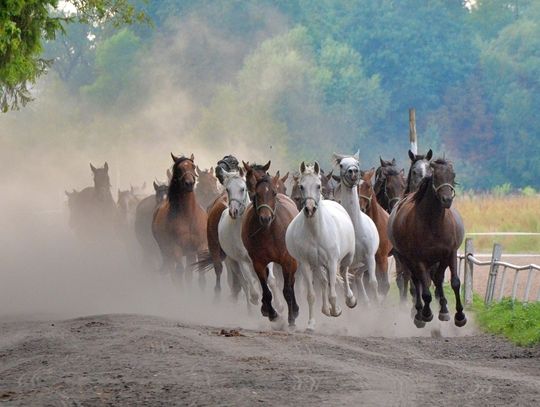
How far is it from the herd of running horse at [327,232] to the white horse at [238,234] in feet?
0.05

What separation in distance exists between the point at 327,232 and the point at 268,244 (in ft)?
3.44

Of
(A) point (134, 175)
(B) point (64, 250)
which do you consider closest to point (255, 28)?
(A) point (134, 175)

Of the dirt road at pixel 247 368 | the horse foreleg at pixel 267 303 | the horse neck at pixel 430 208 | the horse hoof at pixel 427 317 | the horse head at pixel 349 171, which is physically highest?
the horse head at pixel 349 171

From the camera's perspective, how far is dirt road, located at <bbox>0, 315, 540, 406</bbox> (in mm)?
13953

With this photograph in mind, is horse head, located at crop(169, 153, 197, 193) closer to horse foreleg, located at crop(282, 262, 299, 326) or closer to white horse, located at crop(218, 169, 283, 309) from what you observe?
white horse, located at crop(218, 169, 283, 309)

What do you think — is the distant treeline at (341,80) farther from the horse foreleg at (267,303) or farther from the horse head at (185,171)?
the horse foreleg at (267,303)

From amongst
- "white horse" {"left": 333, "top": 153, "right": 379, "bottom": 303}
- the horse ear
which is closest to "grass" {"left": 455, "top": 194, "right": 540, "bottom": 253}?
"white horse" {"left": 333, "top": 153, "right": 379, "bottom": 303}

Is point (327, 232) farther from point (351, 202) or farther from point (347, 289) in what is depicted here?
point (351, 202)

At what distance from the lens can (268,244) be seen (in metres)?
21.9

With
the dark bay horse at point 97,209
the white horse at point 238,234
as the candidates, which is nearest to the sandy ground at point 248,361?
the white horse at point 238,234

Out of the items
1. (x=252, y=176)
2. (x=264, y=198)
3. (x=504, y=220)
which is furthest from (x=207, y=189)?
(x=504, y=220)

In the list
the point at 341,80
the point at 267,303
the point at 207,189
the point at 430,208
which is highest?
the point at 341,80

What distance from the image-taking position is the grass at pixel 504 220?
4328cm

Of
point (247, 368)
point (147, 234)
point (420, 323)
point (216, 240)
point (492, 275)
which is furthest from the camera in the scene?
point (147, 234)
